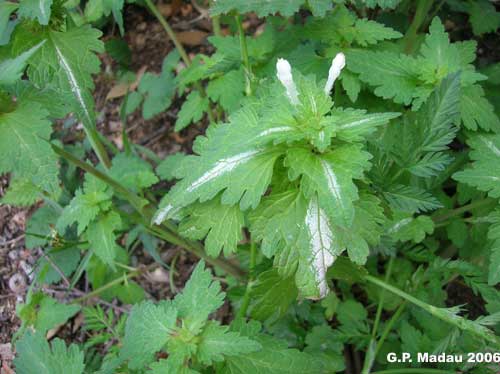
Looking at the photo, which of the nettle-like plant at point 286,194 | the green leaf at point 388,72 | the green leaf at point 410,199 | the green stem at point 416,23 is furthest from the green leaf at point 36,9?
the green stem at point 416,23

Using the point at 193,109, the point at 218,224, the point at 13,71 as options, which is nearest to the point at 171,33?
the point at 193,109

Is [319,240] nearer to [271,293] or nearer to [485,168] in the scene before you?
[271,293]

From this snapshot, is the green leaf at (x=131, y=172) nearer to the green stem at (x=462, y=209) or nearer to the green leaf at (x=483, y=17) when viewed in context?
the green stem at (x=462, y=209)

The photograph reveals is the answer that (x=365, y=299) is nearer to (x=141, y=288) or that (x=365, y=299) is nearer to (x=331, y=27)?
(x=141, y=288)

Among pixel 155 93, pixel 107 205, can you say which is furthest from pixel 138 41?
pixel 107 205

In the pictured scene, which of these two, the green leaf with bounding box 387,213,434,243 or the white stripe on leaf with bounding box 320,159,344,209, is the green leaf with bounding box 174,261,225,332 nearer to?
the white stripe on leaf with bounding box 320,159,344,209
